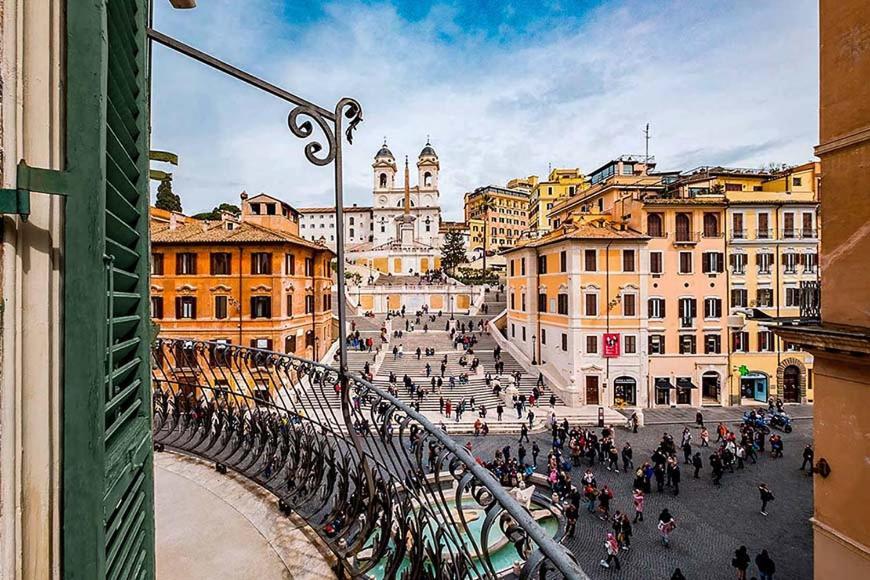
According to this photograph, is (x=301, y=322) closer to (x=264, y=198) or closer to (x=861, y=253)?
(x=264, y=198)

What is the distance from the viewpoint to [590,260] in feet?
99.5

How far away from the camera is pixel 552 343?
32969 millimetres

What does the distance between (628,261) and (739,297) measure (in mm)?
9039

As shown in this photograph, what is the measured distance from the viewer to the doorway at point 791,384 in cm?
3256

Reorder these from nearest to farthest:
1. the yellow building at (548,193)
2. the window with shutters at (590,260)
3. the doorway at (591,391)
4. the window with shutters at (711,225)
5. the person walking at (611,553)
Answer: the person walking at (611,553) < the doorway at (591,391) < the window with shutters at (590,260) < the window with shutters at (711,225) < the yellow building at (548,193)

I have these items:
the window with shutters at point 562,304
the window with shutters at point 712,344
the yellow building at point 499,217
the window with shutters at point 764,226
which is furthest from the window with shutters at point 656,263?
the yellow building at point 499,217

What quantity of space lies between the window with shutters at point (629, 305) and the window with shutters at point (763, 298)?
9557 mm

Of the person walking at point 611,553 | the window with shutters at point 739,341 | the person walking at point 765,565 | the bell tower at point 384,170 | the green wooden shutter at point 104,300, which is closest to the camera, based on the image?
the green wooden shutter at point 104,300

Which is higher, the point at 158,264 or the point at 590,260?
the point at 590,260

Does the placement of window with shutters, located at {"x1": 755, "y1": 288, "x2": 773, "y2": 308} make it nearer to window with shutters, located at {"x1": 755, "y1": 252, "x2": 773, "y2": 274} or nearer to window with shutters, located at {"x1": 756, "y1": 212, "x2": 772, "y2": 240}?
window with shutters, located at {"x1": 755, "y1": 252, "x2": 773, "y2": 274}

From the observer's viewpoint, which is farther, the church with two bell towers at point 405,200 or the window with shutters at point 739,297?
the church with two bell towers at point 405,200

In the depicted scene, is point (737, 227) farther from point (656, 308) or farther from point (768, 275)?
point (656, 308)

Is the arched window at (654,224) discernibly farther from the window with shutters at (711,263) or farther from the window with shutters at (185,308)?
the window with shutters at (185,308)

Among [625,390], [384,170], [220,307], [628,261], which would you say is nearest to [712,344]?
[625,390]
